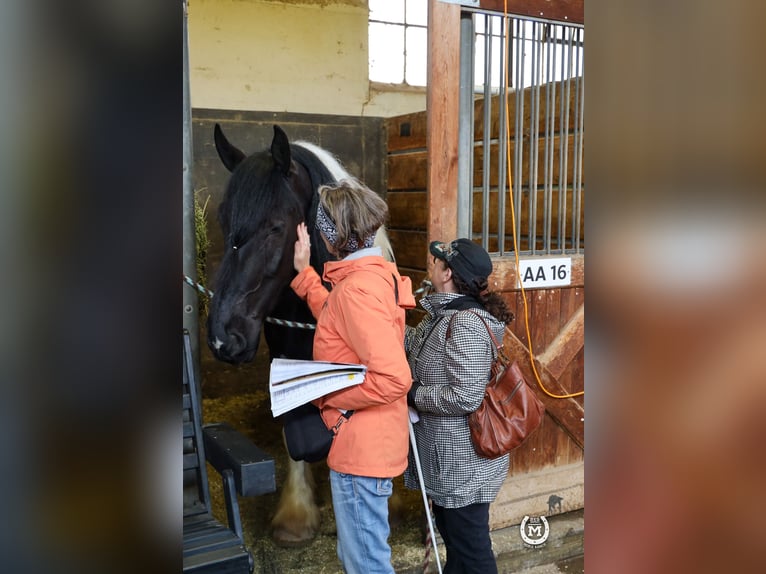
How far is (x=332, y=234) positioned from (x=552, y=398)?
1466 mm

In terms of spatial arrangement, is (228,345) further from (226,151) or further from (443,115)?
(443,115)

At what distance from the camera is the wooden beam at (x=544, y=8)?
2525 mm

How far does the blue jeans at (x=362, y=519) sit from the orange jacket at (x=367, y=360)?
4cm

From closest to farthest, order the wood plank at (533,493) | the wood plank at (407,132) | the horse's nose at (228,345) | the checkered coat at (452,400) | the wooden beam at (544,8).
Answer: the checkered coat at (452,400)
the horse's nose at (228,345)
the wooden beam at (544,8)
the wood plank at (533,493)
the wood plank at (407,132)

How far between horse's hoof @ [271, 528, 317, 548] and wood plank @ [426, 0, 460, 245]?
50.6 inches

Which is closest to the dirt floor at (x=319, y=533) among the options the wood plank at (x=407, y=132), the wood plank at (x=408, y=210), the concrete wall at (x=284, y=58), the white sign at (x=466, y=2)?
the wood plank at (x=408, y=210)

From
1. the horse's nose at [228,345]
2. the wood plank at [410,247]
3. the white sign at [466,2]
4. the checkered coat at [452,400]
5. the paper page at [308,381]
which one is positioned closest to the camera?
the paper page at [308,381]

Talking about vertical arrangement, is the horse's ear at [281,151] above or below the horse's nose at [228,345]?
above

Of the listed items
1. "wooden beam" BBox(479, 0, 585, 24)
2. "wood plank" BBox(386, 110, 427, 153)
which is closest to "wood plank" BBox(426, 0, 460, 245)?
"wooden beam" BBox(479, 0, 585, 24)

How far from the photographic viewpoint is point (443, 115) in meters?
2.50

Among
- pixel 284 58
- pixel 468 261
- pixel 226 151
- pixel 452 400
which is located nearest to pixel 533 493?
pixel 452 400

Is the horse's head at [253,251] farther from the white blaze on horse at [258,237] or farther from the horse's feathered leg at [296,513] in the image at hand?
the horse's feathered leg at [296,513]

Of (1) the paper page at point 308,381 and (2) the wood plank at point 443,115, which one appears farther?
(2) the wood plank at point 443,115
